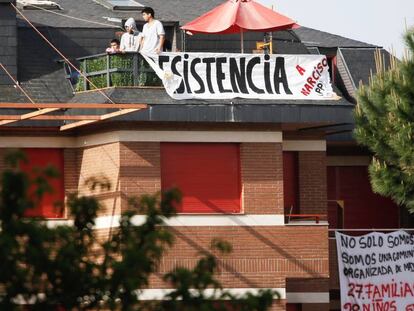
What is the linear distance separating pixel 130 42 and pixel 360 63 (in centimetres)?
A: 770

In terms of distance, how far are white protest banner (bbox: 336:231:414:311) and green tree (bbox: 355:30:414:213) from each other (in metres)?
1.13

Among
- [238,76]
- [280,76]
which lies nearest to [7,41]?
[238,76]

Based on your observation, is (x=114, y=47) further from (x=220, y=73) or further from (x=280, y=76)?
(x=280, y=76)

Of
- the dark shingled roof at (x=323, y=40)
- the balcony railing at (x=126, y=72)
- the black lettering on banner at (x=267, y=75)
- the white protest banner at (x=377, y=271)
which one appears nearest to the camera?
the balcony railing at (x=126, y=72)

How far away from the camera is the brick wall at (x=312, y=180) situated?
42.2 meters

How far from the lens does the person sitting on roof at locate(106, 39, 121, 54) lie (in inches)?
1549

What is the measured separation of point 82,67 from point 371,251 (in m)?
8.02

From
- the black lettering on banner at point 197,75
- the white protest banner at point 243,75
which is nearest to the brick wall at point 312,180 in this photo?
the white protest banner at point 243,75

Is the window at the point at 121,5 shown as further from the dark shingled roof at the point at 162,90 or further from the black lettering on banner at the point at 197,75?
the black lettering on banner at the point at 197,75

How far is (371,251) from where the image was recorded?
4194 centimetres

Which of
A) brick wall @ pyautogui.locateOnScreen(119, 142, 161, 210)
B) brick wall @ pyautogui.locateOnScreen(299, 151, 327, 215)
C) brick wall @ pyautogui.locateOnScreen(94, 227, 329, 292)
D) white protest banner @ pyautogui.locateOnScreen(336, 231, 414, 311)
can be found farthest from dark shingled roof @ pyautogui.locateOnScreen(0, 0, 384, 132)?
white protest banner @ pyautogui.locateOnScreen(336, 231, 414, 311)

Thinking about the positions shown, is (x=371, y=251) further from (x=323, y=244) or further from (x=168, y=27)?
(x=168, y=27)

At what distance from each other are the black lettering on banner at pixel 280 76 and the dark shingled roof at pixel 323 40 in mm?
4990

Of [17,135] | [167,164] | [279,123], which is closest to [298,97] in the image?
[279,123]
